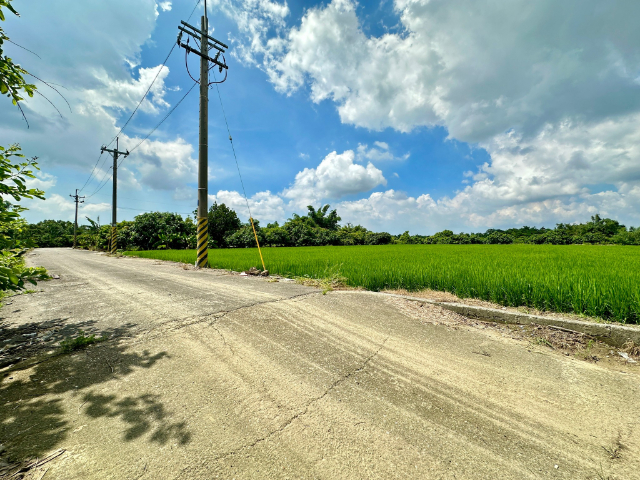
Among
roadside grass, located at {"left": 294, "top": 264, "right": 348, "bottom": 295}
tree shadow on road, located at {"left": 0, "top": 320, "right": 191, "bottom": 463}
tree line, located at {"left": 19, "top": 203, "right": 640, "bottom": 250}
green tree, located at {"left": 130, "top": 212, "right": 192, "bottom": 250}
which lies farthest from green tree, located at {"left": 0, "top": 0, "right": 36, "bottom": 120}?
green tree, located at {"left": 130, "top": 212, "right": 192, "bottom": 250}

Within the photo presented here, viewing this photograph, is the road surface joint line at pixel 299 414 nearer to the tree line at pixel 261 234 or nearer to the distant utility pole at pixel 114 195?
the tree line at pixel 261 234

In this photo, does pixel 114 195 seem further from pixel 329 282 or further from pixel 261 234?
pixel 329 282

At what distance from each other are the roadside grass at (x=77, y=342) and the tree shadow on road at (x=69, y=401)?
10cm

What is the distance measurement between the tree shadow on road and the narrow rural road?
0.4 inches

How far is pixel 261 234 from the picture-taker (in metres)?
30.7

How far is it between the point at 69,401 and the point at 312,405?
5.66 ft

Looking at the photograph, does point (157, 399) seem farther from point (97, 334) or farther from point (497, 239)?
point (497, 239)

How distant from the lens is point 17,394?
1.90m

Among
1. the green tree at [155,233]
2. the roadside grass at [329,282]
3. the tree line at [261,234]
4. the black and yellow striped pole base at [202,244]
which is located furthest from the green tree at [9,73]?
the green tree at [155,233]

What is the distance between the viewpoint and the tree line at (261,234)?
27609 millimetres

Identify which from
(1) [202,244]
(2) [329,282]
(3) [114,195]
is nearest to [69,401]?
(2) [329,282]

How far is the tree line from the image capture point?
27609 mm

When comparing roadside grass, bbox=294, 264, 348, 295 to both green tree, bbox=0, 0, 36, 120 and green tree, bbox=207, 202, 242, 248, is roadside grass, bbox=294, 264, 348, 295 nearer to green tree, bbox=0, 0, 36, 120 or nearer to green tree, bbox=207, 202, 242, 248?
green tree, bbox=0, 0, 36, 120

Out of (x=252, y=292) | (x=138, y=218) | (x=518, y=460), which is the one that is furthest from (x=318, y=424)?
(x=138, y=218)
